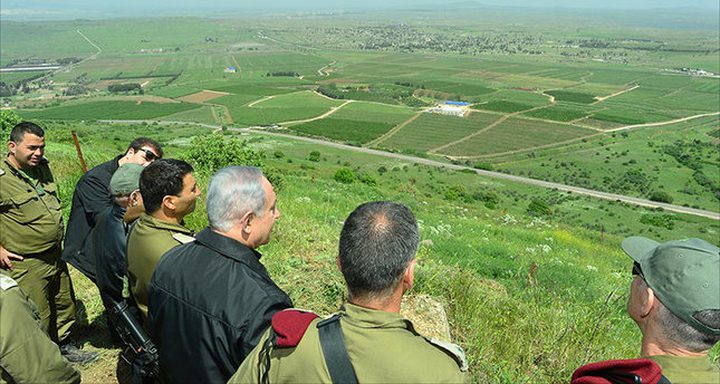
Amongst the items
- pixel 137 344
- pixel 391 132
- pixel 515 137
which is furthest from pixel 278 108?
pixel 137 344

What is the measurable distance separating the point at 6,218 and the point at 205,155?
16.0 meters

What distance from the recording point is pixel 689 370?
2084 millimetres

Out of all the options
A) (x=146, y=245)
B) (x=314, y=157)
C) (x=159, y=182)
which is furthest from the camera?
(x=314, y=157)

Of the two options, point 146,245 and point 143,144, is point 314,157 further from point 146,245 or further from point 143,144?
point 146,245

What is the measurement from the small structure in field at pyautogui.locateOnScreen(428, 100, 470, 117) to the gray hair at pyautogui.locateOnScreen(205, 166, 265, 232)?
8300cm

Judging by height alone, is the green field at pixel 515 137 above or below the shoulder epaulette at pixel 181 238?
below

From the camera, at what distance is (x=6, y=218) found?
445 centimetres

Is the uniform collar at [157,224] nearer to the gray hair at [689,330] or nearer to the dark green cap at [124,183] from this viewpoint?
the dark green cap at [124,183]

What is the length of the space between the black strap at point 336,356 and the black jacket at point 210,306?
2.20ft

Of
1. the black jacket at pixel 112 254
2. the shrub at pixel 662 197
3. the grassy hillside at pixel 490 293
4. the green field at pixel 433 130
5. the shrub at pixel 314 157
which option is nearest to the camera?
the black jacket at pixel 112 254

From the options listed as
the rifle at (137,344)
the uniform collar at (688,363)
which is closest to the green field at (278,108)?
the rifle at (137,344)

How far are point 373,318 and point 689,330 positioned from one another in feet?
4.88

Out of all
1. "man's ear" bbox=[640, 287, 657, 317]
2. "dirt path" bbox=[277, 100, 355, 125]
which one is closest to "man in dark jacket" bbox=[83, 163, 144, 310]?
"man's ear" bbox=[640, 287, 657, 317]

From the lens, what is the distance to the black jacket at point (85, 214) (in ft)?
14.6
